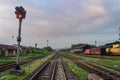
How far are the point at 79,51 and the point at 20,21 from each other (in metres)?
120

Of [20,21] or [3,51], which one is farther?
[3,51]

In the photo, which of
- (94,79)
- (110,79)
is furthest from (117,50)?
(94,79)

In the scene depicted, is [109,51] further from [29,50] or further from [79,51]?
[79,51]

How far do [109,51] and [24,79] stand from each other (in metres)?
53.8

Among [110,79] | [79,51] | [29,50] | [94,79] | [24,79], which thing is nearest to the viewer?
[94,79]

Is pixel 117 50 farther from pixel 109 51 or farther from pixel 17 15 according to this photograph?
pixel 17 15

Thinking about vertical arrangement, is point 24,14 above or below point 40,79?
above

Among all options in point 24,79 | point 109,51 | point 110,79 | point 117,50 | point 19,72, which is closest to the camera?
point 24,79

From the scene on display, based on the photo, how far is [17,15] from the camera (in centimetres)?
1923

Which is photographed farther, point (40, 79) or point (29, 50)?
point (29, 50)

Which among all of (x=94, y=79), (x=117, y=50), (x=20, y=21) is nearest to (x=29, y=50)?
(x=117, y=50)

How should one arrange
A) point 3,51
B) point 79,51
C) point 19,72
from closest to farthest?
point 19,72 → point 3,51 → point 79,51

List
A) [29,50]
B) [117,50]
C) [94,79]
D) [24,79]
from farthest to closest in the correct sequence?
[29,50], [117,50], [24,79], [94,79]

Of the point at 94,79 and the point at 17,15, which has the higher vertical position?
the point at 17,15
